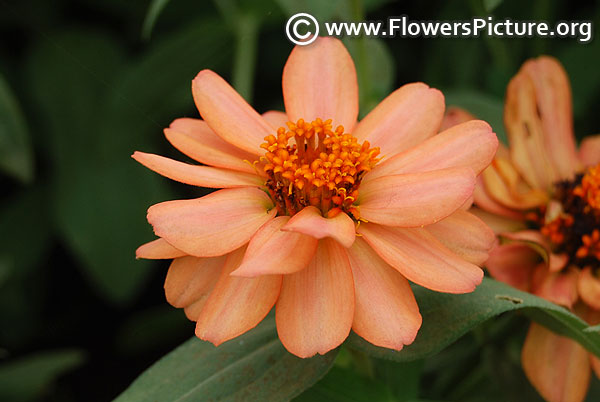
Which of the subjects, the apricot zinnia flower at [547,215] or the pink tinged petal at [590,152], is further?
the pink tinged petal at [590,152]

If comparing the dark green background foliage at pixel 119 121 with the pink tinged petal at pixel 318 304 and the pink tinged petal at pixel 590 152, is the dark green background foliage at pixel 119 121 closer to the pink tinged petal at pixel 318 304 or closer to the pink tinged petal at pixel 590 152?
the pink tinged petal at pixel 590 152

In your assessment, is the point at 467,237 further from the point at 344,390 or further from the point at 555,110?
the point at 555,110

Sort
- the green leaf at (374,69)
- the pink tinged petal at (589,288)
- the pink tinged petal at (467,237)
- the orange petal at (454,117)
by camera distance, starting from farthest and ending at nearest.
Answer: the green leaf at (374,69) → the orange petal at (454,117) → the pink tinged petal at (589,288) → the pink tinged petal at (467,237)

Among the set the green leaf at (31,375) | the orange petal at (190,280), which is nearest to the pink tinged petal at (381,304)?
the orange petal at (190,280)

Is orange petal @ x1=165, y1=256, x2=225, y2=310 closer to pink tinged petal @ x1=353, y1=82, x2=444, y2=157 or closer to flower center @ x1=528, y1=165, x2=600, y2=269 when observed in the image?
pink tinged petal @ x1=353, y1=82, x2=444, y2=157

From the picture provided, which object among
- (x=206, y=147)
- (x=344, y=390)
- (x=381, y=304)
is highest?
(x=206, y=147)

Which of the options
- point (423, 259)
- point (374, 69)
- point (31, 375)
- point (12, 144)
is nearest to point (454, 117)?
point (374, 69)
